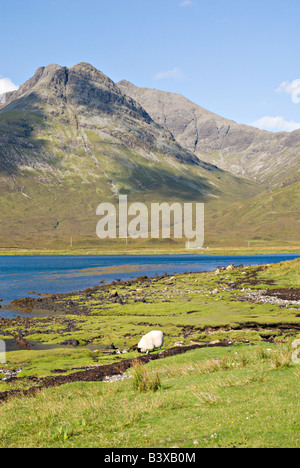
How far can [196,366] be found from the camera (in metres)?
20.9

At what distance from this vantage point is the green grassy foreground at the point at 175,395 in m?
11.4

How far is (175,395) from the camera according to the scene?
15.8 m

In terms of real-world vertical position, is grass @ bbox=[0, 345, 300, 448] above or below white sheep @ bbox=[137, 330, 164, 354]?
above

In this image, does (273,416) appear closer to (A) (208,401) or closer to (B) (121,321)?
(A) (208,401)

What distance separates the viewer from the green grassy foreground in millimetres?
11391

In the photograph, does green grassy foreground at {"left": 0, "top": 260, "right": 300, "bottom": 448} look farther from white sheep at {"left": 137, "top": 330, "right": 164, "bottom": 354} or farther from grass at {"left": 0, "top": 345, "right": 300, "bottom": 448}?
white sheep at {"left": 137, "top": 330, "right": 164, "bottom": 354}

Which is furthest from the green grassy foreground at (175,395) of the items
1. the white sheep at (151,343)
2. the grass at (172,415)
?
the white sheep at (151,343)

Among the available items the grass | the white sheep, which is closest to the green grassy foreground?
the grass

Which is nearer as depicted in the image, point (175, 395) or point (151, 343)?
point (175, 395)

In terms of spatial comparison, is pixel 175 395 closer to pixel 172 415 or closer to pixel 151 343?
pixel 172 415

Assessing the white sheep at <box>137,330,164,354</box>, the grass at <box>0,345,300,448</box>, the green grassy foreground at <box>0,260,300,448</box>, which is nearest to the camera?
the grass at <box>0,345,300,448</box>

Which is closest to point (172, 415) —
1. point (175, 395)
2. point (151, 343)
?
point (175, 395)

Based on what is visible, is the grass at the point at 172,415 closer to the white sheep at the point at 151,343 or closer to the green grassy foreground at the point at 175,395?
the green grassy foreground at the point at 175,395
